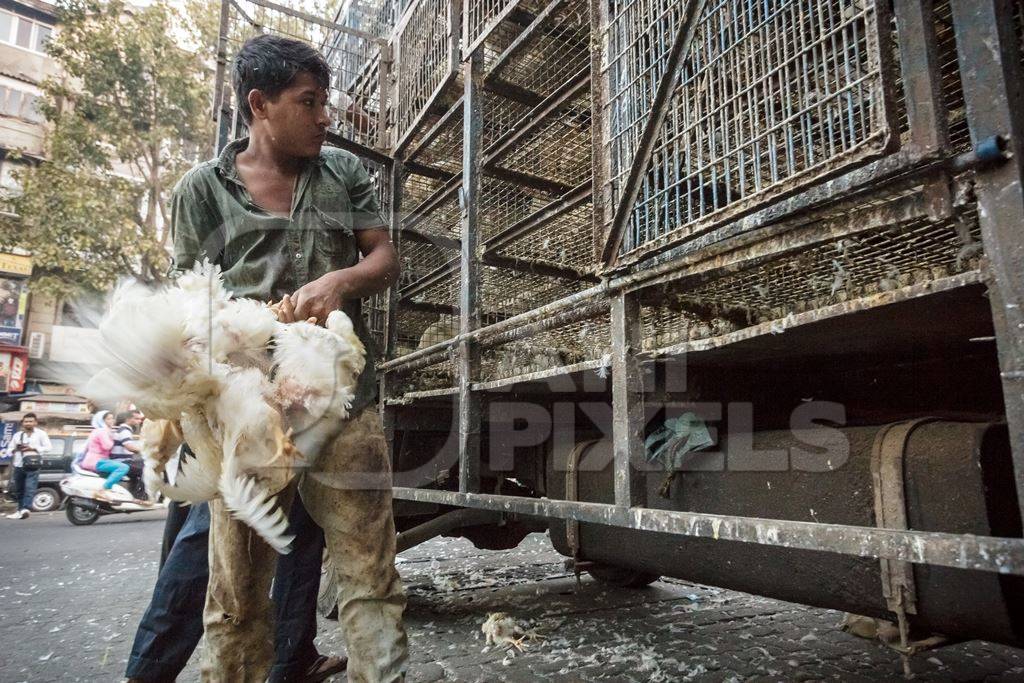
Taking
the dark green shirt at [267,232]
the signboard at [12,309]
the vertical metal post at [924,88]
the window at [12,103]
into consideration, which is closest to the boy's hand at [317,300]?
the dark green shirt at [267,232]

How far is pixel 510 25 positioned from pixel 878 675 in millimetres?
3889

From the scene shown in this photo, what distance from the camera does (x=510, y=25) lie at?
367cm

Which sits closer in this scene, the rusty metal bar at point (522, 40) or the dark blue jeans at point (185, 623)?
the dark blue jeans at point (185, 623)

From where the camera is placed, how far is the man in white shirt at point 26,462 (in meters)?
11.3

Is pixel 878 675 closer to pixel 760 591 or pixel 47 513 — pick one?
pixel 760 591

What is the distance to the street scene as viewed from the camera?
1392 millimetres

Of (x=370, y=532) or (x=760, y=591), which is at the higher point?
Answer: (x=370, y=532)

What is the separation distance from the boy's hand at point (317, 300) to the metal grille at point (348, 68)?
11.5ft

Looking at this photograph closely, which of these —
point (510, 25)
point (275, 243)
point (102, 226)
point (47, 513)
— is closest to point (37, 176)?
point (102, 226)

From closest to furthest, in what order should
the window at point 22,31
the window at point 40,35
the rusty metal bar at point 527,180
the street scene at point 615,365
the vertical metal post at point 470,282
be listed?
1. the street scene at point 615,365
2. the vertical metal post at point 470,282
3. the rusty metal bar at point 527,180
4. the window at point 22,31
5. the window at point 40,35

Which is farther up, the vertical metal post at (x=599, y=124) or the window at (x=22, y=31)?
the window at (x=22, y=31)

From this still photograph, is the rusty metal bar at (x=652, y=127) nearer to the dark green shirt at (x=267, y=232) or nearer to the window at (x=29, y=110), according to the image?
the dark green shirt at (x=267, y=232)

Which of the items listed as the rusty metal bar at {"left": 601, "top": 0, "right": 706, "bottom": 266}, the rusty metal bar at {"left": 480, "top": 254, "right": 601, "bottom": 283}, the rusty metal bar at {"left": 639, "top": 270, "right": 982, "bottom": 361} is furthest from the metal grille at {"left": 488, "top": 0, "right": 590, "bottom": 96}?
the rusty metal bar at {"left": 639, "top": 270, "right": 982, "bottom": 361}

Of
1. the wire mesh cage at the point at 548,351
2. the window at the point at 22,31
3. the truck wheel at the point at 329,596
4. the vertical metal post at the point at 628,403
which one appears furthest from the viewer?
the window at the point at 22,31
